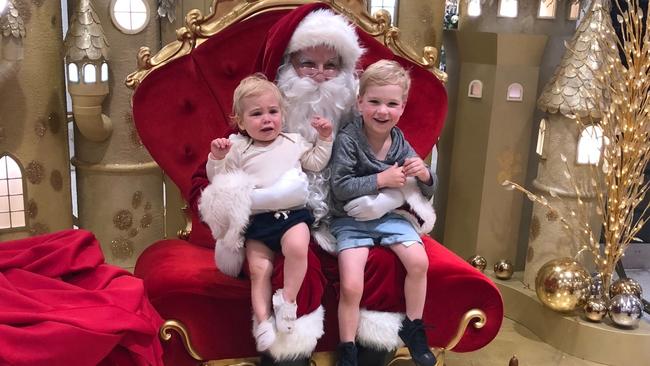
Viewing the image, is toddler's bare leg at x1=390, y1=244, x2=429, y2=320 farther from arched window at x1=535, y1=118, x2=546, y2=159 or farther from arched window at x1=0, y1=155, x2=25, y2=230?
arched window at x1=0, y1=155, x2=25, y2=230

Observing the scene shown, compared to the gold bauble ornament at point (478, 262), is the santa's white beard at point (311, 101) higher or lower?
higher

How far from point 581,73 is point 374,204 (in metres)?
1.43

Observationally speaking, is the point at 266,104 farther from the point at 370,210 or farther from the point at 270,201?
the point at 370,210

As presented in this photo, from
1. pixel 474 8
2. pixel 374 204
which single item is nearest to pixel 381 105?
pixel 374 204

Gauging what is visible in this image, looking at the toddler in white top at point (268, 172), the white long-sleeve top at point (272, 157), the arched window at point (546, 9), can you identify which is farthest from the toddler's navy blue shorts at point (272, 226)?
the arched window at point (546, 9)

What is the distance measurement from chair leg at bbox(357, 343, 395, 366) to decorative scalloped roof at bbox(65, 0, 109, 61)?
1.93 meters

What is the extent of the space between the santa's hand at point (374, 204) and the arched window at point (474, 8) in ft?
4.92

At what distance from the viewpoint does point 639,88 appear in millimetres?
2906

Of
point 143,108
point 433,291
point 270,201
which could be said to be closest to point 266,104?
point 270,201

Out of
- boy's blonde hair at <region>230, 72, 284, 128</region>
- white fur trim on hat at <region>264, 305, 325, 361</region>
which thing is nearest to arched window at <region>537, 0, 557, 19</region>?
boy's blonde hair at <region>230, 72, 284, 128</region>

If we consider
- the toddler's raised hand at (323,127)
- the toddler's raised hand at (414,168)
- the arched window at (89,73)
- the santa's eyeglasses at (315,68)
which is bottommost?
the toddler's raised hand at (414,168)

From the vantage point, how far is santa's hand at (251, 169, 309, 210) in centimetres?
227

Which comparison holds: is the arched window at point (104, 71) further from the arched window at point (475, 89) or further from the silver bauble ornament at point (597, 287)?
the silver bauble ornament at point (597, 287)

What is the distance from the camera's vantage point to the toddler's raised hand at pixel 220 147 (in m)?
2.27
